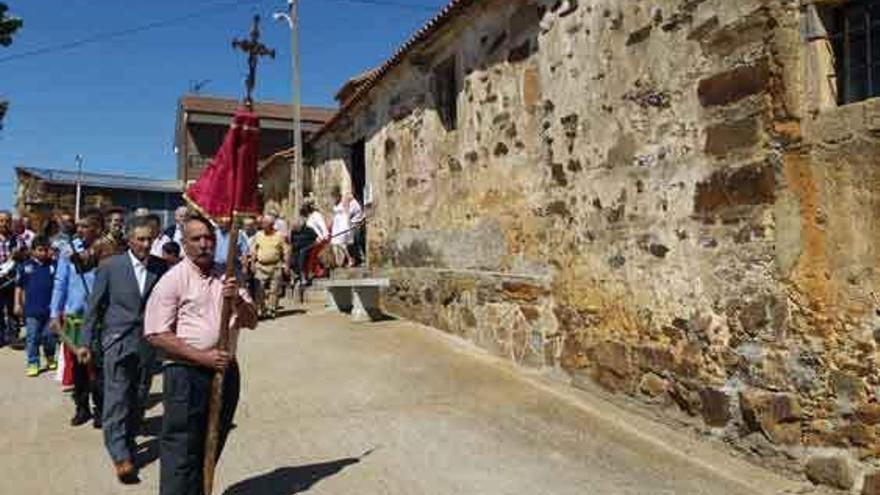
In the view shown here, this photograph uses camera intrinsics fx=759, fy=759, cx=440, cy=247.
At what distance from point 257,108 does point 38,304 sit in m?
26.1

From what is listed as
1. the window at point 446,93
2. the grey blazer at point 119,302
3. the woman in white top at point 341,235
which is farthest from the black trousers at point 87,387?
the woman in white top at point 341,235

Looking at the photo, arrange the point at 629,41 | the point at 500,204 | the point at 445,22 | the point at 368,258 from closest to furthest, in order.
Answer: the point at 629,41 → the point at 500,204 → the point at 445,22 → the point at 368,258

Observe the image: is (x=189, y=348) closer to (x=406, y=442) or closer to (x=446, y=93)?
(x=406, y=442)

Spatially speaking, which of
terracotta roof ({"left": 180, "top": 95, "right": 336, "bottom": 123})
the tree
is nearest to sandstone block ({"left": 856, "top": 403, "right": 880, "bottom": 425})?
the tree

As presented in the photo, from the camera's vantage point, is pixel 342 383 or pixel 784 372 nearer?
pixel 784 372

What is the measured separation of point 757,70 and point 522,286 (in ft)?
10.1

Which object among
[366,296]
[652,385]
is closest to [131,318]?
[652,385]

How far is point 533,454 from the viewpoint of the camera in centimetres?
493

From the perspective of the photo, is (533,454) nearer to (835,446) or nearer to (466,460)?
(466,460)

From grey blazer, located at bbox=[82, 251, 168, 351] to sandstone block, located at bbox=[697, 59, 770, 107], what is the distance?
3.84m

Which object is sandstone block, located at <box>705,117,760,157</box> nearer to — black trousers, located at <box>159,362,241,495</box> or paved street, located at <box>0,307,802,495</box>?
paved street, located at <box>0,307,802,495</box>

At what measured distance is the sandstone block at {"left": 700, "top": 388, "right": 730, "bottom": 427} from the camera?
471cm

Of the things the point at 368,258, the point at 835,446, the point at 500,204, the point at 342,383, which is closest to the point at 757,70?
the point at 835,446

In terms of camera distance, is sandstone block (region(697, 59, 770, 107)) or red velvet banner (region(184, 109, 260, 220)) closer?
red velvet banner (region(184, 109, 260, 220))
